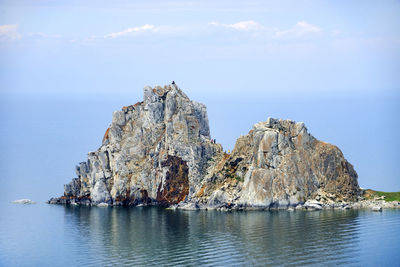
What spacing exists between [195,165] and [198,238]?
125 ft

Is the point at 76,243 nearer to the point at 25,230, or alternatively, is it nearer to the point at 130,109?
the point at 25,230

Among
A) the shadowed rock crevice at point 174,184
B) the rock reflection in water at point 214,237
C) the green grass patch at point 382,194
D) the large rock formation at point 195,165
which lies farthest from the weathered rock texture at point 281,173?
the shadowed rock crevice at point 174,184

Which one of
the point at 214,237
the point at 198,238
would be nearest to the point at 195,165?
the point at 198,238

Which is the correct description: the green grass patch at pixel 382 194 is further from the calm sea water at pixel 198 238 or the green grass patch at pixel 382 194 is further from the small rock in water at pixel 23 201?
the small rock in water at pixel 23 201

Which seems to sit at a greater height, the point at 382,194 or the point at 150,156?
the point at 150,156

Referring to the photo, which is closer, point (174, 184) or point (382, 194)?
point (382, 194)

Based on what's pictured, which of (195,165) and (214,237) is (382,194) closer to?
(195,165)

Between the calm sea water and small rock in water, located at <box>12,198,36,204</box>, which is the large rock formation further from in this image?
the calm sea water

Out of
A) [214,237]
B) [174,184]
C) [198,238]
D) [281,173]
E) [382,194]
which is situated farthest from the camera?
[174,184]

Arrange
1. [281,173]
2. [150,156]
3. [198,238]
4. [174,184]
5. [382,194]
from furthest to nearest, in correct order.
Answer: [150,156] → [174,184] → [382,194] → [281,173] → [198,238]

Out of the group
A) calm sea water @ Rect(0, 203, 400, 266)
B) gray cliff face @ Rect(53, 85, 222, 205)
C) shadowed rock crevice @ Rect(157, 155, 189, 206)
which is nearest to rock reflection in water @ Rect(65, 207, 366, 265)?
calm sea water @ Rect(0, 203, 400, 266)

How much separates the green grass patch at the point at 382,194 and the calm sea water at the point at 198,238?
10008 millimetres

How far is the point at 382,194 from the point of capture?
552 ft

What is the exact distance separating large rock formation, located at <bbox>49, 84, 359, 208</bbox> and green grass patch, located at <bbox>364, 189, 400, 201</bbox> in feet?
10.6
